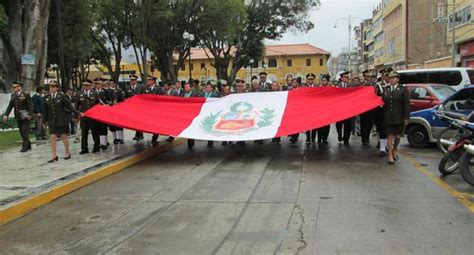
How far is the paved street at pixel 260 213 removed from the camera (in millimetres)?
5453

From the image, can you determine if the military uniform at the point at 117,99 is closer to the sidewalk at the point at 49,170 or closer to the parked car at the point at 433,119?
the sidewalk at the point at 49,170


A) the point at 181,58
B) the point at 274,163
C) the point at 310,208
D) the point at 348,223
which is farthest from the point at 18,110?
the point at 181,58

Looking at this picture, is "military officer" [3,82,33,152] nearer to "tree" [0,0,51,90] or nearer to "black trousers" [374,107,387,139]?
"tree" [0,0,51,90]

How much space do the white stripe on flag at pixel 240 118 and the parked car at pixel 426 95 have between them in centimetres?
451

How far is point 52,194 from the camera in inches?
316

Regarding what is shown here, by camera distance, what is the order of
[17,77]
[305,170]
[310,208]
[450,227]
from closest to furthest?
[450,227] < [310,208] < [305,170] < [17,77]

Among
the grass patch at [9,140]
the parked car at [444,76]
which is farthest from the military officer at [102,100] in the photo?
the parked car at [444,76]

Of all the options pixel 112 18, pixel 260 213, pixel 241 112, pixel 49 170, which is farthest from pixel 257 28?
pixel 260 213

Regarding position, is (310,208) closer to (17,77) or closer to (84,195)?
(84,195)

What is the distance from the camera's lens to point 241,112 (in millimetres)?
11961

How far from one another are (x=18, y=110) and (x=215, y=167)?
5961mm

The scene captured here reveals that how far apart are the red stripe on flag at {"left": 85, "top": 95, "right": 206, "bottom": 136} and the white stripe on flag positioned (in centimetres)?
26

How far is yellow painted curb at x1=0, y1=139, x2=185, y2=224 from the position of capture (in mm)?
7051

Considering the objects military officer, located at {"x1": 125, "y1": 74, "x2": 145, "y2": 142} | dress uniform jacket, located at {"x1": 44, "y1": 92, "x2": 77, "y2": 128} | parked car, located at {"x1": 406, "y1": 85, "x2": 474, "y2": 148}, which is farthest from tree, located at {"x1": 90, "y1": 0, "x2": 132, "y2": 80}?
parked car, located at {"x1": 406, "y1": 85, "x2": 474, "y2": 148}
